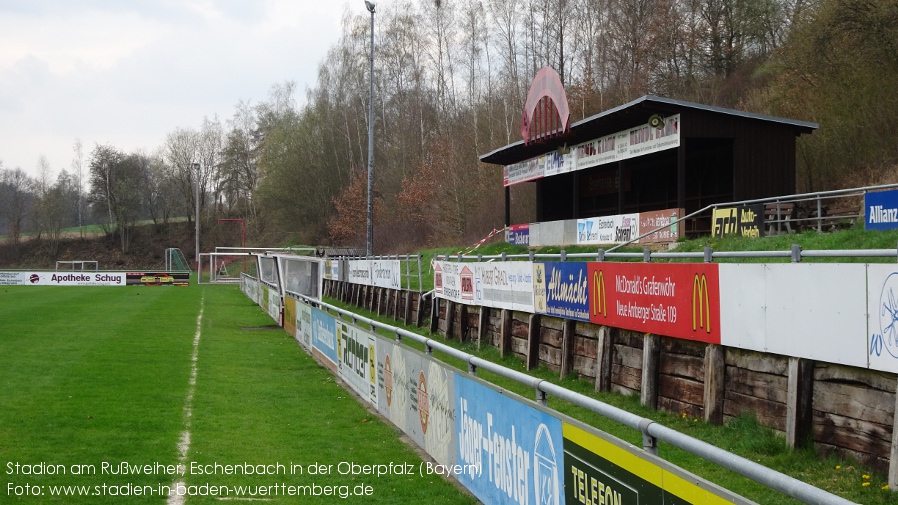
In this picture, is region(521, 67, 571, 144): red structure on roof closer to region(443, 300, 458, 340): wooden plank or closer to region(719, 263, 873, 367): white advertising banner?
region(443, 300, 458, 340): wooden plank

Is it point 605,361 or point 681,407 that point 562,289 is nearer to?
point 605,361

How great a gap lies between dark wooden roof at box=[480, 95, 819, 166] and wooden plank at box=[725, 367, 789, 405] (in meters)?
17.7

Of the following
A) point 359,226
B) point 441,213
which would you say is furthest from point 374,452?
point 359,226

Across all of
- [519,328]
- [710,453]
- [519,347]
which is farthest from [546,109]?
[710,453]

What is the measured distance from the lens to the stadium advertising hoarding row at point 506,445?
4.07 m

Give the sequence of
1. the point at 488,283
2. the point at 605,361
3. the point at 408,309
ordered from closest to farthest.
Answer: the point at 605,361, the point at 488,283, the point at 408,309

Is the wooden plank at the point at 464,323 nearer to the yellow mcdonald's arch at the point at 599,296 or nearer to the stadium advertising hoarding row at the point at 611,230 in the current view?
the stadium advertising hoarding row at the point at 611,230

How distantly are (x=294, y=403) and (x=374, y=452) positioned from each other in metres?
3.77

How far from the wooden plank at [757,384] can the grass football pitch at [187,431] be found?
3.08m

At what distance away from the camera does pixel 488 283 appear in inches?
661

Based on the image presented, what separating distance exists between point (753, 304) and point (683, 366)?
175cm

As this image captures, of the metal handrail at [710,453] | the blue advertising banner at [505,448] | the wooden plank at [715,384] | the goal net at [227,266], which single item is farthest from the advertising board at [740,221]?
the goal net at [227,266]

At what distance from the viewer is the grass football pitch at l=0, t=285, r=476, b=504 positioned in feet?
25.7

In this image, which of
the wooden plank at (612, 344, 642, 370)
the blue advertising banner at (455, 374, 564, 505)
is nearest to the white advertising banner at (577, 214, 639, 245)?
the wooden plank at (612, 344, 642, 370)
